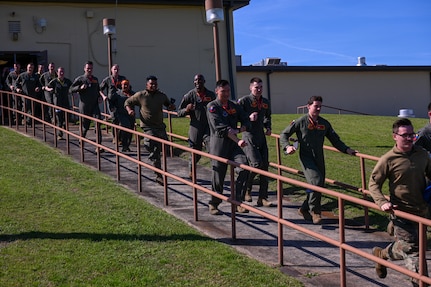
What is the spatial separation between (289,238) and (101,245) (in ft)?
7.29

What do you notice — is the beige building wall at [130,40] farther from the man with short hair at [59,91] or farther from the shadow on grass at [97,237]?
the shadow on grass at [97,237]

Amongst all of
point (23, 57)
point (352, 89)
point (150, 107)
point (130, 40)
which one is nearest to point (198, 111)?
point (150, 107)

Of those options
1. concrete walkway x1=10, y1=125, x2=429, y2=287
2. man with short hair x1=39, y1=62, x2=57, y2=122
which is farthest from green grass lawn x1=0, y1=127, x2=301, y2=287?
man with short hair x1=39, y1=62, x2=57, y2=122

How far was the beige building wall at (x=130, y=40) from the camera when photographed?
18.6 m

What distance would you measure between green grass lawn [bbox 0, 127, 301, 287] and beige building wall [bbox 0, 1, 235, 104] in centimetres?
989

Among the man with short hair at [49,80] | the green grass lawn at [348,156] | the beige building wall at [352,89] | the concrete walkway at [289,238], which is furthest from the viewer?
the beige building wall at [352,89]

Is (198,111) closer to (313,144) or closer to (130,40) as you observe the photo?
(313,144)

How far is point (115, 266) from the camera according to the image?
6145 millimetres

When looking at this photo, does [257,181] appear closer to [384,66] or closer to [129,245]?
[129,245]

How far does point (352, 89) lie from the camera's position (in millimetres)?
30188

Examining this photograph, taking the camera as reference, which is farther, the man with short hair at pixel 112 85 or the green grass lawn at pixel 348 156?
the man with short hair at pixel 112 85

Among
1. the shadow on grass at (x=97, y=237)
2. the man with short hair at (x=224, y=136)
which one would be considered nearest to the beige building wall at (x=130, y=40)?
the man with short hair at (x=224, y=136)

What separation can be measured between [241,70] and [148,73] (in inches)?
340

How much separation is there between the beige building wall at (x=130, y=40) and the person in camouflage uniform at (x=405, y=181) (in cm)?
1479
